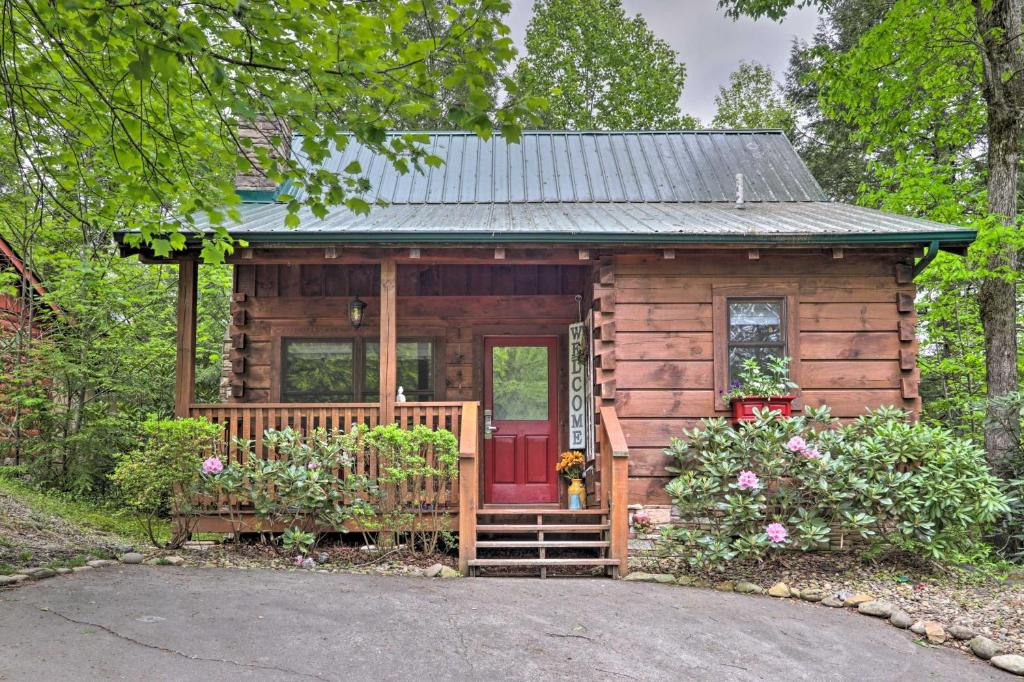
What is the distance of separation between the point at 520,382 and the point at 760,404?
281 cm

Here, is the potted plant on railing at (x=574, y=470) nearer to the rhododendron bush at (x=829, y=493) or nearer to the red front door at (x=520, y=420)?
the red front door at (x=520, y=420)

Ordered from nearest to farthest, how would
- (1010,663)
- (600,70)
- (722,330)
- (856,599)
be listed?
(1010,663)
(856,599)
(722,330)
(600,70)

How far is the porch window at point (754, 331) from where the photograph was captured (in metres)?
7.01

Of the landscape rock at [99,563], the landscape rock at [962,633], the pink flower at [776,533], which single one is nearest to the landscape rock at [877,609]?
the landscape rock at [962,633]

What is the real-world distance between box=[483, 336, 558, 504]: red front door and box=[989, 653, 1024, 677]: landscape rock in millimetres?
4625

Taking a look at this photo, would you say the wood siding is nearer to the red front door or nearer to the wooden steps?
the red front door

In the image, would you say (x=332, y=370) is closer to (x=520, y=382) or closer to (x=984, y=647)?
(x=520, y=382)

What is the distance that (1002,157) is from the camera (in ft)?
25.1

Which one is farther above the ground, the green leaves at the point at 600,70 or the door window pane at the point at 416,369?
the green leaves at the point at 600,70

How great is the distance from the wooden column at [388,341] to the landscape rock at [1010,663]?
4.65 metres

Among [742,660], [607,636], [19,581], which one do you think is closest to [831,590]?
[742,660]

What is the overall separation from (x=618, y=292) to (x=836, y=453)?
8.00ft

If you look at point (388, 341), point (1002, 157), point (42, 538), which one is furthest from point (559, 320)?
point (42, 538)

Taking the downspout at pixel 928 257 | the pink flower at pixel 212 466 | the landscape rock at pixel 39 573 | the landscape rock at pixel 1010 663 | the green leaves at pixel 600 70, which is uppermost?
the green leaves at pixel 600 70
